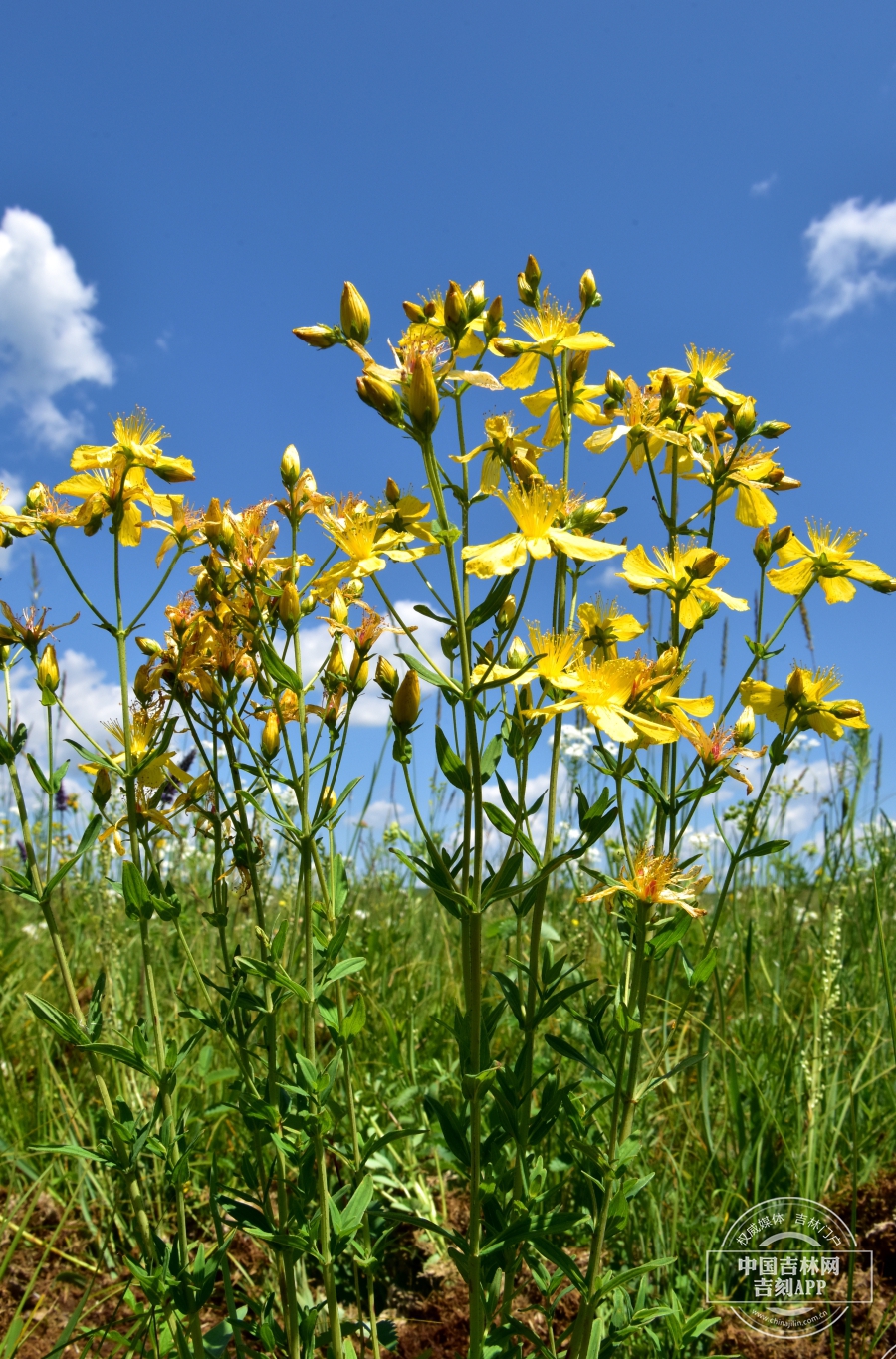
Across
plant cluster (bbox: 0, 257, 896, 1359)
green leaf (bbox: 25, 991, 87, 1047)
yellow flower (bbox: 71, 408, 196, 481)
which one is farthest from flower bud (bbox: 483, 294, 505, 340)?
green leaf (bbox: 25, 991, 87, 1047)

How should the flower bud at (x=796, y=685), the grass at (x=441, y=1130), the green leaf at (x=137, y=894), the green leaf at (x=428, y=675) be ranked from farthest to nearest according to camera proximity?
the grass at (x=441, y=1130) < the flower bud at (x=796, y=685) < the green leaf at (x=137, y=894) < the green leaf at (x=428, y=675)

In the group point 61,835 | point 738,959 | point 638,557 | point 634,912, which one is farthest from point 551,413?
point 61,835

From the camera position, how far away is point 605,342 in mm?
1581

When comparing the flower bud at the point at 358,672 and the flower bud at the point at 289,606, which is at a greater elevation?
the flower bud at the point at 289,606

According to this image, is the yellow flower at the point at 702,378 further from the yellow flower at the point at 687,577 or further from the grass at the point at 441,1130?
the grass at the point at 441,1130

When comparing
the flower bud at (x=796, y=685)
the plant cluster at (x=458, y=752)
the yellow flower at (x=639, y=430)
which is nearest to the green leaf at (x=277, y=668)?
the plant cluster at (x=458, y=752)

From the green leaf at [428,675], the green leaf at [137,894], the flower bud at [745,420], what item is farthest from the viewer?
the flower bud at [745,420]

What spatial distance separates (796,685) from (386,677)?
806 mm

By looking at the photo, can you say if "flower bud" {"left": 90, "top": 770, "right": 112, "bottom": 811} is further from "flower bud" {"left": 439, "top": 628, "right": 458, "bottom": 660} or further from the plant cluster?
"flower bud" {"left": 439, "top": 628, "right": 458, "bottom": 660}

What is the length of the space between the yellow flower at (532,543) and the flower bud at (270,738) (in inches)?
24.4

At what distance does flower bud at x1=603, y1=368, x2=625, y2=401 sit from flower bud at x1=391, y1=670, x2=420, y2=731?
0.76 m

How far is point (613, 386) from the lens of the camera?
176 centimetres

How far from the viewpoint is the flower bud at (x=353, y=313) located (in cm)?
145

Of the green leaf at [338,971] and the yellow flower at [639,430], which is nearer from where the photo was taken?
the green leaf at [338,971]
